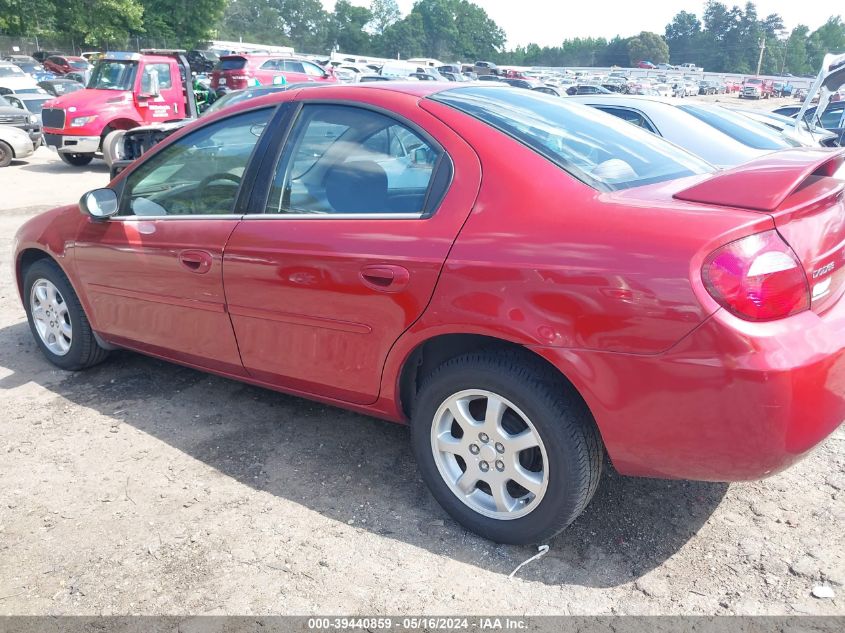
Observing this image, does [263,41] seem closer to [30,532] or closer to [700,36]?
[700,36]

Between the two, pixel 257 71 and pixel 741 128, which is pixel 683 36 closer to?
pixel 257 71

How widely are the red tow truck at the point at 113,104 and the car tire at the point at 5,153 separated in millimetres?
734

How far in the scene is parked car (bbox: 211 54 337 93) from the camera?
879 inches

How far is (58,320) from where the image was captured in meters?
4.30

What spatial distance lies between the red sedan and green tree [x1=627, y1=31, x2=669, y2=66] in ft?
385

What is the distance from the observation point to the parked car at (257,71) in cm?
2233

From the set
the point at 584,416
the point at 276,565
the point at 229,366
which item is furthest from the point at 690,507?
the point at 229,366

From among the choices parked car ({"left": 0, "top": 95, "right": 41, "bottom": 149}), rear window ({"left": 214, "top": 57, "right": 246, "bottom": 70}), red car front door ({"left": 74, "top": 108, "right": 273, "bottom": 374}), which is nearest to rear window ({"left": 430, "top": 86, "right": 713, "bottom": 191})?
red car front door ({"left": 74, "top": 108, "right": 273, "bottom": 374})

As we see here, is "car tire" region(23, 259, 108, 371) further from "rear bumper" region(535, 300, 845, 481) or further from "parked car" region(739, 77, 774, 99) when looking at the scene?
"parked car" region(739, 77, 774, 99)

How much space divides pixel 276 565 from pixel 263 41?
11304 centimetres

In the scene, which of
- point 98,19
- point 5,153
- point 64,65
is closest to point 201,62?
point 64,65

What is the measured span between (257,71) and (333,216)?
71.5 ft

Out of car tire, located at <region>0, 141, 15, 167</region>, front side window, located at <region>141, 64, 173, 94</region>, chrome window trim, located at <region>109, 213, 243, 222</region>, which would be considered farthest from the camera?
front side window, located at <region>141, 64, 173, 94</region>

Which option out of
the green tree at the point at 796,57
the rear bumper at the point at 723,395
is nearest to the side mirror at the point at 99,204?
the rear bumper at the point at 723,395
